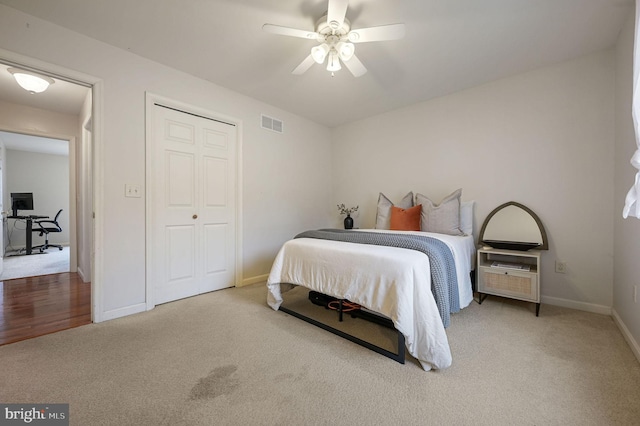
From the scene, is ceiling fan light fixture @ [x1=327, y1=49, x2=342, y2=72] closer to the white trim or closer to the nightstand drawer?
the nightstand drawer

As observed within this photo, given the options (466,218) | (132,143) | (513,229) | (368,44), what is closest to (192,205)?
(132,143)

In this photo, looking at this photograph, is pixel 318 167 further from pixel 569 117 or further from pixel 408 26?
pixel 569 117

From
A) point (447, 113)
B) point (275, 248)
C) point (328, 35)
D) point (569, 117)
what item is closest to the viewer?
point (328, 35)

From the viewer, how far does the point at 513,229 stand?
270 cm

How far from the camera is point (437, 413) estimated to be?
3.90 feet

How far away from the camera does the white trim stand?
2211 mm

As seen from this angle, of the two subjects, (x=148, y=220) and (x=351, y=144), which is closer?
(x=148, y=220)

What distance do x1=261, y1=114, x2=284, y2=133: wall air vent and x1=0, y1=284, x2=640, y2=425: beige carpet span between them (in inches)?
102

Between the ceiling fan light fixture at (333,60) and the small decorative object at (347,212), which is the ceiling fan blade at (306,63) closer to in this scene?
the ceiling fan light fixture at (333,60)

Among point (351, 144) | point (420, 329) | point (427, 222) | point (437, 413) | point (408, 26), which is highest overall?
point (408, 26)

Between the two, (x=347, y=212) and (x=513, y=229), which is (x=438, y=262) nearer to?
(x=513, y=229)

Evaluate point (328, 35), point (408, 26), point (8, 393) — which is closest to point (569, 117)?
point (408, 26)

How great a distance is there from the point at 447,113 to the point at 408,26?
1.54 m

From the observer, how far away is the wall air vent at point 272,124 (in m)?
3.50
